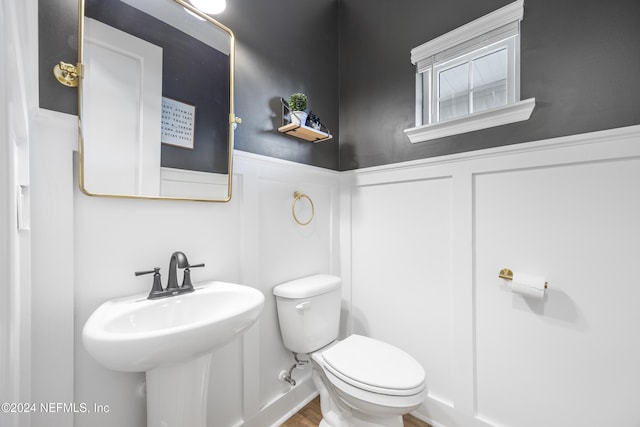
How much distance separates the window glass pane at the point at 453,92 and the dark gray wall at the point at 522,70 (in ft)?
0.53

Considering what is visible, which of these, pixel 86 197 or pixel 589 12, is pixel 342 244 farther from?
pixel 589 12

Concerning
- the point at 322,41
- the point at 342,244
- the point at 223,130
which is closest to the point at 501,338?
the point at 342,244

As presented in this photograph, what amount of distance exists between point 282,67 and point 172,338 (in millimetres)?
1461

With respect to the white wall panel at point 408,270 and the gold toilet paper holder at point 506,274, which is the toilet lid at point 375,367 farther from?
the gold toilet paper holder at point 506,274

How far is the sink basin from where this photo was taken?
66 centimetres

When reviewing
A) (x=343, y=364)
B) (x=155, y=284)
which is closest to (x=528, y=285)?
(x=343, y=364)

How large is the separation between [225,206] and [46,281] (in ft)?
2.10

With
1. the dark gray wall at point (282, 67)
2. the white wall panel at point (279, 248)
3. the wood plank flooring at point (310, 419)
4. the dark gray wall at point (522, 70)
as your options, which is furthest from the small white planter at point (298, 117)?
the wood plank flooring at point (310, 419)

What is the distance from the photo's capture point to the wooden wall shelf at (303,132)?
145 cm

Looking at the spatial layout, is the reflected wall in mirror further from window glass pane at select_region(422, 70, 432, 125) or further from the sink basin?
window glass pane at select_region(422, 70, 432, 125)

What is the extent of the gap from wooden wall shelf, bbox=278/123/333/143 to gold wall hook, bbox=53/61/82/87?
2.72ft

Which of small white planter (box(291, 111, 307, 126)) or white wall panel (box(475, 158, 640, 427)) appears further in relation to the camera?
small white planter (box(291, 111, 307, 126))

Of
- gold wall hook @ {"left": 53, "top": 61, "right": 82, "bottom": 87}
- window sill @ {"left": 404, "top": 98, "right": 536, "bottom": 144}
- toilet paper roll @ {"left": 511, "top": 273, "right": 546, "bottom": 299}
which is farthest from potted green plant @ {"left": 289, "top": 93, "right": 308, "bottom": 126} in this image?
toilet paper roll @ {"left": 511, "top": 273, "right": 546, "bottom": 299}

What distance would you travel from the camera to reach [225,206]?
1.27m
